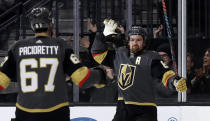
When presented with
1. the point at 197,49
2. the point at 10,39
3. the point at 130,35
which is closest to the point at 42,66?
the point at 130,35

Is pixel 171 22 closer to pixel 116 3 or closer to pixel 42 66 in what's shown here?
pixel 116 3

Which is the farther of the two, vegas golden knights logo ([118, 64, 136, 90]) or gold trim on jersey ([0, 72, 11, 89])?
vegas golden knights logo ([118, 64, 136, 90])

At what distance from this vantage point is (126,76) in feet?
16.6

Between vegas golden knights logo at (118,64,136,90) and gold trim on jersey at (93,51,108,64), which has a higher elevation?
gold trim on jersey at (93,51,108,64)

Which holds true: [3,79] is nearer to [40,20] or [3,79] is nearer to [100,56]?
[40,20]

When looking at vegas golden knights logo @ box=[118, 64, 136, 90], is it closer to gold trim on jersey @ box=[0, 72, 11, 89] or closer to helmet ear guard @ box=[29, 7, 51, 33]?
helmet ear guard @ box=[29, 7, 51, 33]

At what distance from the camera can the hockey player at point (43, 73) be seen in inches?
150

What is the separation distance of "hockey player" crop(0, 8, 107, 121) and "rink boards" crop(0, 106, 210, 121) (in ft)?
8.16

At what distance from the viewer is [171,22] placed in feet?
21.2

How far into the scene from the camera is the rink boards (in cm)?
639

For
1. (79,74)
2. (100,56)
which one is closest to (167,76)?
(100,56)

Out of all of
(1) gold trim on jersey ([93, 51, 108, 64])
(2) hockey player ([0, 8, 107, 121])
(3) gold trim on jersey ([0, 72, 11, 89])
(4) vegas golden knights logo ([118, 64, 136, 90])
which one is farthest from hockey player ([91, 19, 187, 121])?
(3) gold trim on jersey ([0, 72, 11, 89])

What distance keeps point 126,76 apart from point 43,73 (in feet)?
4.67

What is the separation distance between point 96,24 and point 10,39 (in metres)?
A: 1.09
